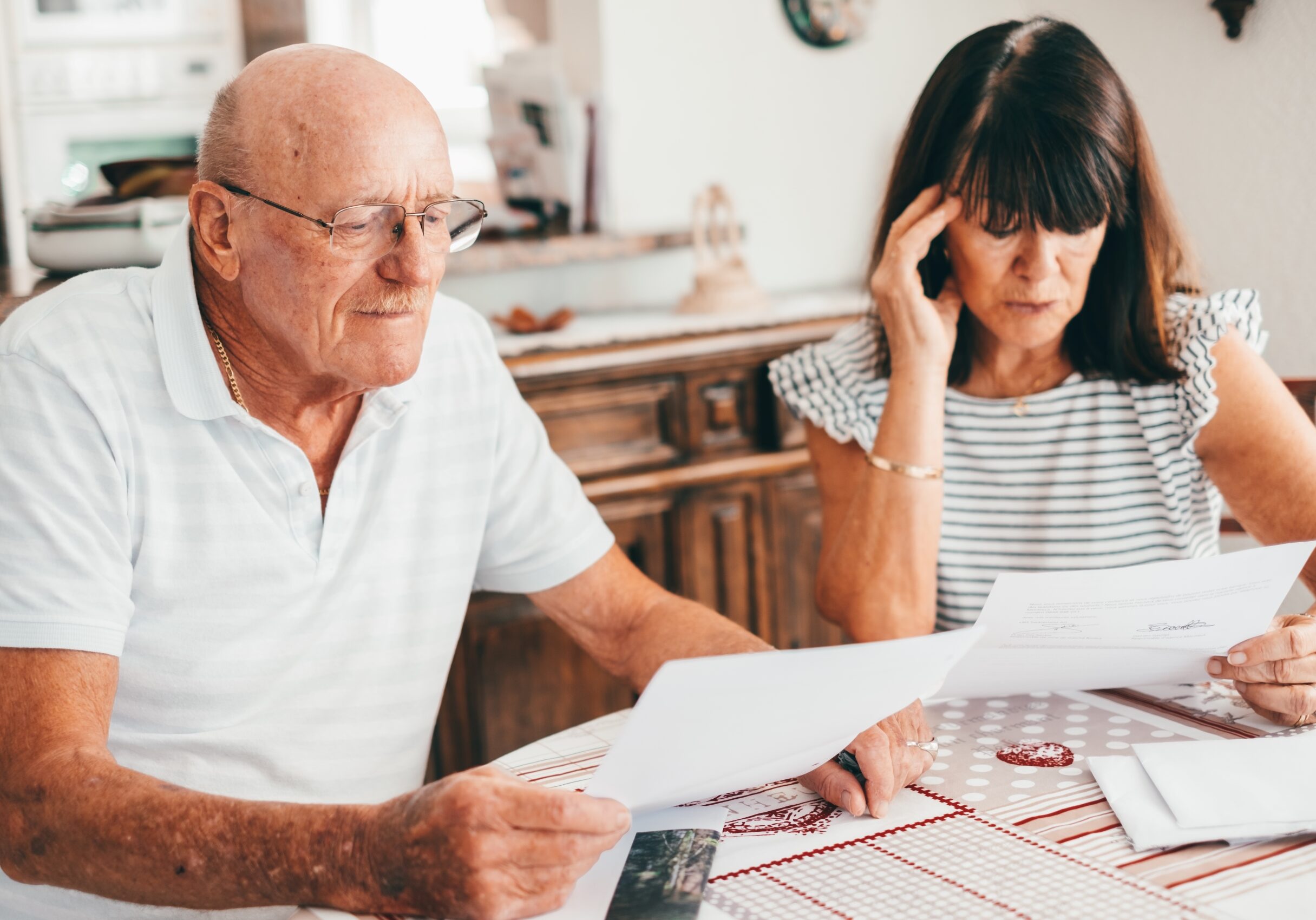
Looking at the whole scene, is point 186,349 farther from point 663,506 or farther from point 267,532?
point 663,506

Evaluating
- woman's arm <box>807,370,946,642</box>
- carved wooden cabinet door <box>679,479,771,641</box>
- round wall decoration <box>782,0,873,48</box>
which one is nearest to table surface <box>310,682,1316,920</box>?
woman's arm <box>807,370,946,642</box>

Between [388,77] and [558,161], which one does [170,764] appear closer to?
[388,77]

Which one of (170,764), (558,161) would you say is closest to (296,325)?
(170,764)

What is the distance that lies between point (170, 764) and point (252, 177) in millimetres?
553

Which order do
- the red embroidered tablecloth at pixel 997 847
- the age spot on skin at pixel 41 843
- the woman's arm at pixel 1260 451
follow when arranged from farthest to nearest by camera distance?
the woman's arm at pixel 1260 451, the age spot on skin at pixel 41 843, the red embroidered tablecloth at pixel 997 847

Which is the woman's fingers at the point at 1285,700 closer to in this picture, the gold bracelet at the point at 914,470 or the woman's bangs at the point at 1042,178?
the gold bracelet at the point at 914,470

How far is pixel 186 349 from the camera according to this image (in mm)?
1142

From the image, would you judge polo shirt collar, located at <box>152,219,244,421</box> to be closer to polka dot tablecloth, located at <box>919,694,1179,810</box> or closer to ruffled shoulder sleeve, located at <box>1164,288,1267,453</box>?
polka dot tablecloth, located at <box>919,694,1179,810</box>

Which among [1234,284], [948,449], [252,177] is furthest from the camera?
[1234,284]

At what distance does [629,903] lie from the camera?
0.79m

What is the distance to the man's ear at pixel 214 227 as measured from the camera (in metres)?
1.14

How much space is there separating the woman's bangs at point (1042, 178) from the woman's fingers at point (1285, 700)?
1.76 feet

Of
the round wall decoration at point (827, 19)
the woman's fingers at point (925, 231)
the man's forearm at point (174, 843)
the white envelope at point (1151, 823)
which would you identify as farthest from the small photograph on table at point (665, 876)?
the round wall decoration at point (827, 19)

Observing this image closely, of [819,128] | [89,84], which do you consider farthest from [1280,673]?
[89,84]
